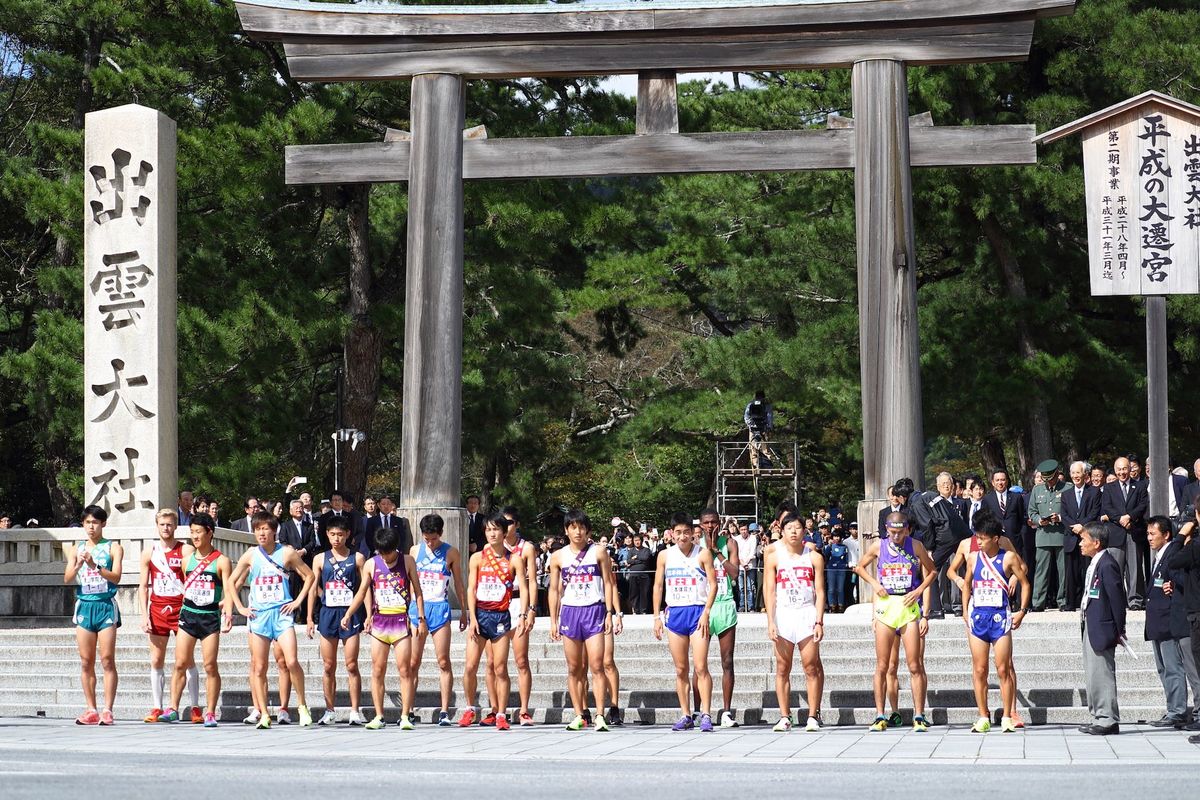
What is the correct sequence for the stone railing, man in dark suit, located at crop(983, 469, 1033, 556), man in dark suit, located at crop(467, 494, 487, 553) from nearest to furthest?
man in dark suit, located at crop(983, 469, 1033, 556) < man in dark suit, located at crop(467, 494, 487, 553) < the stone railing

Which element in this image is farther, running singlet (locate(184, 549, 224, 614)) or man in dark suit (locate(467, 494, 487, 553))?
man in dark suit (locate(467, 494, 487, 553))

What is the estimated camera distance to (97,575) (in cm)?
1291

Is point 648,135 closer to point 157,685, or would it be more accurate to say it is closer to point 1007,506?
point 1007,506

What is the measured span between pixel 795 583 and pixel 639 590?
402 inches

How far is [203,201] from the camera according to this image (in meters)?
26.6

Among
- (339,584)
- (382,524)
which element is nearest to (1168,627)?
(339,584)

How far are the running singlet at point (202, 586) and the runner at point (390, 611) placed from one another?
1.13 metres

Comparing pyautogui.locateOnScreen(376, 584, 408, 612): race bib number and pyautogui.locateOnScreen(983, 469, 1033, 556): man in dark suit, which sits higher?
pyautogui.locateOnScreen(983, 469, 1033, 556): man in dark suit

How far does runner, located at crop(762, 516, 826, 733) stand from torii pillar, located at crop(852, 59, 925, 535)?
4119 millimetres

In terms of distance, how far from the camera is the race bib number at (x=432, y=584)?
1263 cm

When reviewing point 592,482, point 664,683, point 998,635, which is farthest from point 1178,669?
point 592,482

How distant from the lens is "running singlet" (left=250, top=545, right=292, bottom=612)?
12594mm

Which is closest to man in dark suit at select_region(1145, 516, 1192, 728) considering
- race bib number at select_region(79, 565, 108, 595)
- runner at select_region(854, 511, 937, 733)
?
runner at select_region(854, 511, 937, 733)

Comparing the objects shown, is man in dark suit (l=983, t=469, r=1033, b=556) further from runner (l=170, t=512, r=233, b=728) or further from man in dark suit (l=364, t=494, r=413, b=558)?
runner (l=170, t=512, r=233, b=728)
